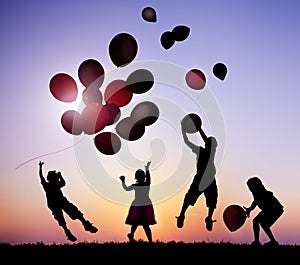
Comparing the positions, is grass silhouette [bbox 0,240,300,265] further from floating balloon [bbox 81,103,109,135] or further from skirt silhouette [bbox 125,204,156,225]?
floating balloon [bbox 81,103,109,135]

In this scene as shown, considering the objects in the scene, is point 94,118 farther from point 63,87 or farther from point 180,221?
point 180,221

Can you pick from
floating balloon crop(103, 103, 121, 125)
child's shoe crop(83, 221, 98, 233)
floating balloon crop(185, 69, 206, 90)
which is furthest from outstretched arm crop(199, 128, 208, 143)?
child's shoe crop(83, 221, 98, 233)

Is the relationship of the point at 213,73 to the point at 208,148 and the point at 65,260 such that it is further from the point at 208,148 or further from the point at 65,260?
the point at 65,260

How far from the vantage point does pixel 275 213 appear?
7766mm

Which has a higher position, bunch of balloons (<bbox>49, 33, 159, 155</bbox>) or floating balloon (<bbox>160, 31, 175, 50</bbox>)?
floating balloon (<bbox>160, 31, 175, 50</bbox>)

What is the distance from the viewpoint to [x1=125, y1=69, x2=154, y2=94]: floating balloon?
7031 millimetres

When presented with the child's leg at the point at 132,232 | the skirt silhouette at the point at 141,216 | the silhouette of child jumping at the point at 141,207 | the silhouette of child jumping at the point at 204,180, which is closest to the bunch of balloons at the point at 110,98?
the silhouette of child jumping at the point at 204,180

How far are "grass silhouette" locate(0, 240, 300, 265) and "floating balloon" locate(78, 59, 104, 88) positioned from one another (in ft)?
7.96

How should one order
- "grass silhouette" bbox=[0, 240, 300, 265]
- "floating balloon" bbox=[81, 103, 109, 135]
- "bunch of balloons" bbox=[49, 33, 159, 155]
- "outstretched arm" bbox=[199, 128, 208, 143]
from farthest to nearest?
1. "outstretched arm" bbox=[199, 128, 208, 143]
2. "bunch of balloons" bbox=[49, 33, 159, 155]
3. "floating balloon" bbox=[81, 103, 109, 135]
4. "grass silhouette" bbox=[0, 240, 300, 265]

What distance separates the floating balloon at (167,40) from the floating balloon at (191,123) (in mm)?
1190

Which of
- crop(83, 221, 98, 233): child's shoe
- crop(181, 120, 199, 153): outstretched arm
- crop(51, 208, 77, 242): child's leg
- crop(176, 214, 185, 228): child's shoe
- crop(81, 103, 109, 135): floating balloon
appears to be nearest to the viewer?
crop(81, 103, 109, 135): floating balloon

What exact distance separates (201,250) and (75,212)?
301cm

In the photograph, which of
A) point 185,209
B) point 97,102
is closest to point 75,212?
point 185,209

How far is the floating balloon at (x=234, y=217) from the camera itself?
768 cm
